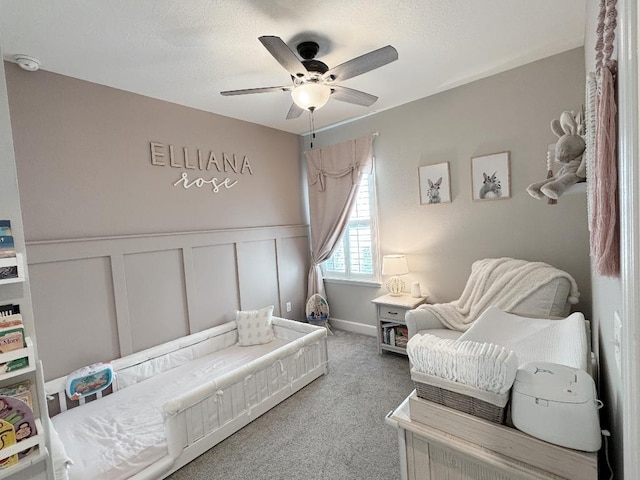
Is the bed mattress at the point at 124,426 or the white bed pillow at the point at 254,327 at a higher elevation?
the white bed pillow at the point at 254,327

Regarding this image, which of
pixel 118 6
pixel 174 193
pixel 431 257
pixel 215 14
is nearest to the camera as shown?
pixel 118 6

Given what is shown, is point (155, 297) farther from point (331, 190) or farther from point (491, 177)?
point (491, 177)

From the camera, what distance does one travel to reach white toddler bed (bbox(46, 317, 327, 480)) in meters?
1.82

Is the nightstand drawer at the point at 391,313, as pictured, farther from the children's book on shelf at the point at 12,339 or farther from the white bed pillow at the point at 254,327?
the children's book on shelf at the point at 12,339

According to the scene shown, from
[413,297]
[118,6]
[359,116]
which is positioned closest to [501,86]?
[359,116]

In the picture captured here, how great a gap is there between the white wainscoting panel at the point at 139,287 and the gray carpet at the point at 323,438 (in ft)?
Result: 4.02

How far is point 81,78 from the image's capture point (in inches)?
93.8

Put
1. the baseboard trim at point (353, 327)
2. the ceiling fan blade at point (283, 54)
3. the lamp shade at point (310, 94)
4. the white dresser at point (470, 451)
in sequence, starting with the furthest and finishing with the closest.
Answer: the baseboard trim at point (353, 327), the lamp shade at point (310, 94), the ceiling fan blade at point (283, 54), the white dresser at point (470, 451)

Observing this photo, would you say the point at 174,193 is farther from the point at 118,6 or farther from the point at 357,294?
the point at 357,294

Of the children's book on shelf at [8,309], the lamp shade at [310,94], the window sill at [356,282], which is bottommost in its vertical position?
the window sill at [356,282]

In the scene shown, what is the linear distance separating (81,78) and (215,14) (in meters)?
1.42

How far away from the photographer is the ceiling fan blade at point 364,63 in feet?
5.55

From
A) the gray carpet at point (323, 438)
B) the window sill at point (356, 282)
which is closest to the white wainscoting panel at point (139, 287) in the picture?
the window sill at point (356, 282)

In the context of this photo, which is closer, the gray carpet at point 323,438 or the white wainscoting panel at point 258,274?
the gray carpet at point 323,438
